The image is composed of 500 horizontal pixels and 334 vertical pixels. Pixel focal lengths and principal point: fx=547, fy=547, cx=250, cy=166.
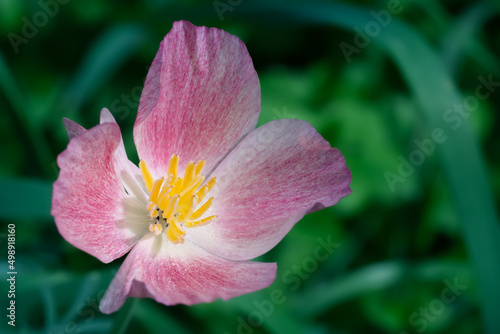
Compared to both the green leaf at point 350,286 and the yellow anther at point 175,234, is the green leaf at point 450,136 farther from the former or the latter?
the yellow anther at point 175,234

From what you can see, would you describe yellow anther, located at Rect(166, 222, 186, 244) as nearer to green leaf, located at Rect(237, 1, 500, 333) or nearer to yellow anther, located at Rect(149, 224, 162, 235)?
yellow anther, located at Rect(149, 224, 162, 235)

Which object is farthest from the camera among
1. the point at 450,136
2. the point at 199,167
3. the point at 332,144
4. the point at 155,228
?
the point at 332,144

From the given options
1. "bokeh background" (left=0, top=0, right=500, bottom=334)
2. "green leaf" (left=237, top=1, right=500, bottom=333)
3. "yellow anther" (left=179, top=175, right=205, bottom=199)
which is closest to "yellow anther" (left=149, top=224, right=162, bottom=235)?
"yellow anther" (left=179, top=175, right=205, bottom=199)

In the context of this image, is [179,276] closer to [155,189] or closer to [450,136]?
[155,189]

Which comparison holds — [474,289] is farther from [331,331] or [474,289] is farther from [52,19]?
[52,19]

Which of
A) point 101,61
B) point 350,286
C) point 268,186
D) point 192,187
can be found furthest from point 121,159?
point 350,286

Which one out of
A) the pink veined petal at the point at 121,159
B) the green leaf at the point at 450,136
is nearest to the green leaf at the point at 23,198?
the pink veined petal at the point at 121,159

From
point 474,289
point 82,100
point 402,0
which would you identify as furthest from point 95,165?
point 402,0
